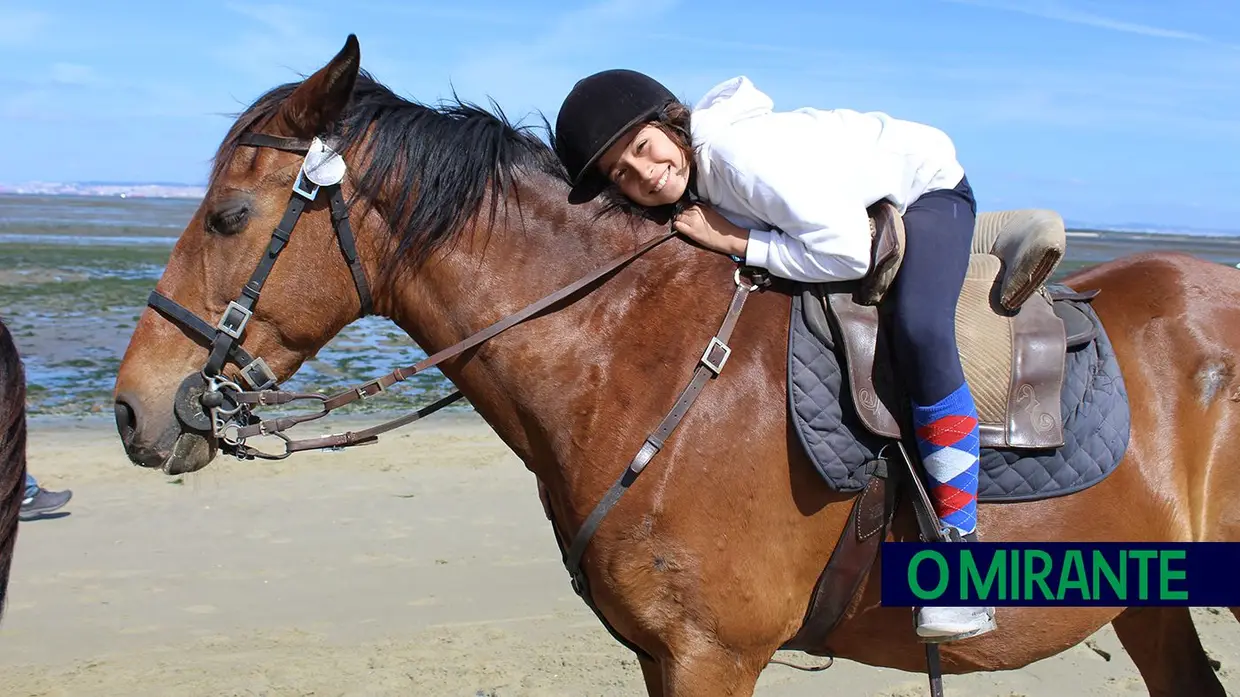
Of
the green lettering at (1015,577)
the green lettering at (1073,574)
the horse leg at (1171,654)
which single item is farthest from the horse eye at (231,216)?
the horse leg at (1171,654)

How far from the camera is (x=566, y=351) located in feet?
7.89

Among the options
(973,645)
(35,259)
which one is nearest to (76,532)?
(973,645)

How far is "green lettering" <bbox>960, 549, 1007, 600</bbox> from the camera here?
7.97ft

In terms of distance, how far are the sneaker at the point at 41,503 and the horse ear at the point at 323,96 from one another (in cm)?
475

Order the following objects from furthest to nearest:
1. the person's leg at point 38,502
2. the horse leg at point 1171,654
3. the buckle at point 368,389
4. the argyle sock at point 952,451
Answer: the person's leg at point 38,502 → the horse leg at point 1171,654 → the buckle at point 368,389 → the argyle sock at point 952,451

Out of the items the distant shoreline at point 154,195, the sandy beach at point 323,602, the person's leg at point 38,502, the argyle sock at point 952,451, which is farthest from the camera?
the distant shoreline at point 154,195

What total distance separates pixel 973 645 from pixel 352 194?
206cm

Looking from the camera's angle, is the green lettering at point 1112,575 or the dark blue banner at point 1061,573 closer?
the dark blue banner at point 1061,573

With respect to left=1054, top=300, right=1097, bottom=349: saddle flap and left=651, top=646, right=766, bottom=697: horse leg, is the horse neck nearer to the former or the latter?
left=651, top=646, right=766, bottom=697: horse leg

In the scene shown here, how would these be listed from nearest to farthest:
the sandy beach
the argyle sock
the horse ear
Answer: the horse ear, the argyle sock, the sandy beach

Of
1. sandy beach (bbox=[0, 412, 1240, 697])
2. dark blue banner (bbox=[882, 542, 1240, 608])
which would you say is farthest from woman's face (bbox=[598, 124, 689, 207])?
sandy beach (bbox=[0, 412, 1240, 697])

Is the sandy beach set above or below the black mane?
below

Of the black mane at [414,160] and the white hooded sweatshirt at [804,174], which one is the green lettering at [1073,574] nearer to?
the white hooded sweatshirt at [804,174]

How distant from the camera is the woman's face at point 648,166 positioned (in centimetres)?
240
